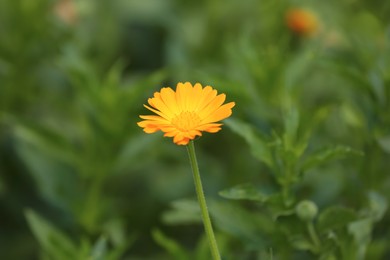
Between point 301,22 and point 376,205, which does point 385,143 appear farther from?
point 301,22

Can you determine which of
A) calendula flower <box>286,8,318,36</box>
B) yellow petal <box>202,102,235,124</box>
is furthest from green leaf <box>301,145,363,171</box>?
calendula flower <box>286,8,318,36</box>

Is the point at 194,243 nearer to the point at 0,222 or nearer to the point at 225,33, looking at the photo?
the point at 0,222

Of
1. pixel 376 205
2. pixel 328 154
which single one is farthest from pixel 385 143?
pixel 328 154

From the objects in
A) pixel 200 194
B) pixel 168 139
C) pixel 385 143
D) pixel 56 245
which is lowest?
pixel 200 194

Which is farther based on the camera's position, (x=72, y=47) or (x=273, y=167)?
(x=72, y=47)

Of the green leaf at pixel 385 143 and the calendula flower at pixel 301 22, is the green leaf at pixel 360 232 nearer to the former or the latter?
the green leaf at pixel 385 143

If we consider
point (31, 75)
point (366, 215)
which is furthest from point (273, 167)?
point (31, 75)
